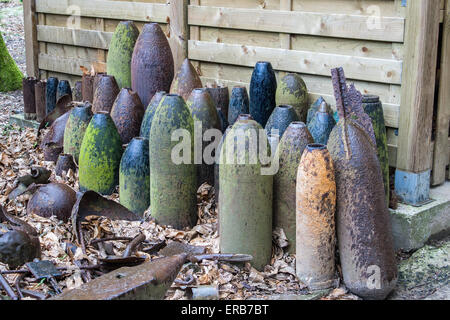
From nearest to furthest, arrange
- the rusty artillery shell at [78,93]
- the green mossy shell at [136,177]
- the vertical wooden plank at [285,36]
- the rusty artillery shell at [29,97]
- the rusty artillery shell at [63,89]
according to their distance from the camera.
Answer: the green mossy shell at [136,177] < the vertical wooden plank at [285,36] < the rusty artillery shell at [78,93] < the rusty artillery shell at [63,89] < the rusty artillery shell at [29,97]

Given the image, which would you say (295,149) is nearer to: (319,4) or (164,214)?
(164,214)

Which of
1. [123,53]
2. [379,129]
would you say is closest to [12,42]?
[123,53]

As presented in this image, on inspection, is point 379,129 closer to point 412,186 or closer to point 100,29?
point 412,186

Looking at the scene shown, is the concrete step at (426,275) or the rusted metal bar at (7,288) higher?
the rusted metal bar at (7,288)

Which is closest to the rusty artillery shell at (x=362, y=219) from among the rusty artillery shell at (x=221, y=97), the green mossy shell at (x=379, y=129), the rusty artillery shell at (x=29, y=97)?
the green mossy shell at (x=379, y=129)

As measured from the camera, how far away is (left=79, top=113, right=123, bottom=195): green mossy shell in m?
4.64

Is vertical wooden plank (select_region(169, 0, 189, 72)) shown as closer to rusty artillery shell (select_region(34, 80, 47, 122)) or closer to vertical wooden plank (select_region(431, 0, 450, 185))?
rusty artillery shell (select_region(34, 80, 47, 122))

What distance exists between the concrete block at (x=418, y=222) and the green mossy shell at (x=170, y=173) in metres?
1.51

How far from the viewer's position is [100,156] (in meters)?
4.65

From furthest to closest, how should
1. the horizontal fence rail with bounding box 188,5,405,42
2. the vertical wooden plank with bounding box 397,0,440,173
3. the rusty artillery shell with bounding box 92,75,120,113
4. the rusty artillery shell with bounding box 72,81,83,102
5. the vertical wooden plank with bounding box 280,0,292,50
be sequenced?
1. the rusty artillery shell with bounding box 72,81,83,102
2. the rusty artillery shell with bounding box 92,75,120,113
3. the vertical wooden plank with bounding box 280,0,292,50
4. the horizontal fence rail with bounding box 188,5,405,42
5. the vertical wooden plank with bounding box 397,0,440,173

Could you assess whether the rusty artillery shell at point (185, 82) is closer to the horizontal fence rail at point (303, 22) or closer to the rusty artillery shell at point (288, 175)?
the horizontal fence rail at point (303, 22)

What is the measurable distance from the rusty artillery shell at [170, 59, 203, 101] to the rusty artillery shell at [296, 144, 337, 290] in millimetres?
1730

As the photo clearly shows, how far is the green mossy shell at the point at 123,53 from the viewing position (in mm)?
5609

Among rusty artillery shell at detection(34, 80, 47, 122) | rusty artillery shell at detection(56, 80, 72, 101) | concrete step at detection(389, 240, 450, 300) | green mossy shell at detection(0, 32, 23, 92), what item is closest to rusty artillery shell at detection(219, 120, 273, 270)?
concrete step at detection(389, 240, 450, 300)
